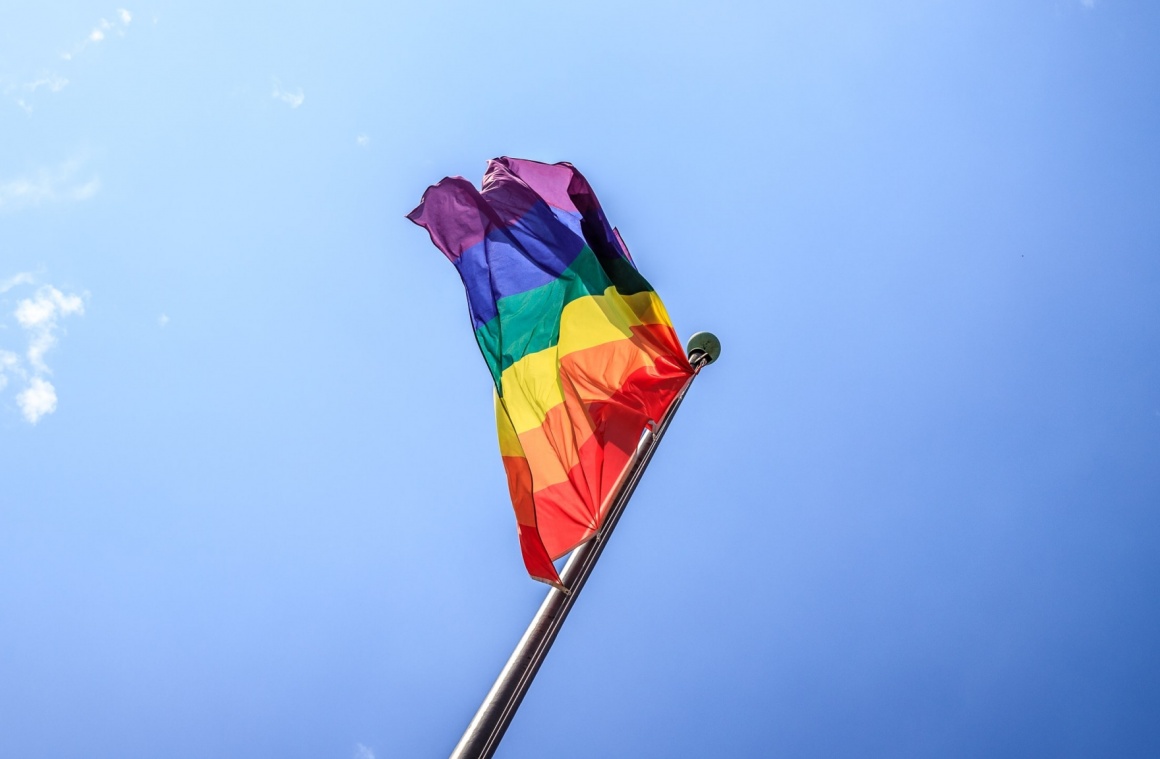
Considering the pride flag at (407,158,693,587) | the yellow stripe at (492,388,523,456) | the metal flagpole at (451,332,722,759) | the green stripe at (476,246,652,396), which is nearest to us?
the metal flagpole at (451,332,722,759)

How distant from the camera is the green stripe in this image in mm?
8655

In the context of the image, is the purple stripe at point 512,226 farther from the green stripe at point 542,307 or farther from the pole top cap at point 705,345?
the pole top cap at point 705,345

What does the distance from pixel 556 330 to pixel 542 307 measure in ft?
1.16

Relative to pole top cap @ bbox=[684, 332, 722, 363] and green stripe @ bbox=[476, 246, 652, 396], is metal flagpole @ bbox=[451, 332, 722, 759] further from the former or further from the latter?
green stripe @ bbox=[476, 246, 652, 396]

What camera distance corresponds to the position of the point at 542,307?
9.22 meters

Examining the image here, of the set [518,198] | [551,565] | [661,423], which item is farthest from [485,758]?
[518,198]

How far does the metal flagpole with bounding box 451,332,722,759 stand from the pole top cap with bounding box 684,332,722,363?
1490 millimetres

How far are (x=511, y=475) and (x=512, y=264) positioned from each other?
9.47 feet

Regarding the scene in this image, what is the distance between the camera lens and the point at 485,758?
484 centimetres

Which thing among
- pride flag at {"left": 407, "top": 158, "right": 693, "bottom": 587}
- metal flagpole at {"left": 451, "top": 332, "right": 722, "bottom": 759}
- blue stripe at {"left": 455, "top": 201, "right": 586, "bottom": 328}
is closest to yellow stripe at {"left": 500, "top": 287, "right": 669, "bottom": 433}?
pride flag at {"left": 407, "top": 158, "right": 693, "bottom": 587}

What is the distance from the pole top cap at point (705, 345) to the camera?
8.26 m

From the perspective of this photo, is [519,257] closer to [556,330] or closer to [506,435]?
[556,330]

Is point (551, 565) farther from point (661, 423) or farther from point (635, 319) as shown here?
point (635, 319)

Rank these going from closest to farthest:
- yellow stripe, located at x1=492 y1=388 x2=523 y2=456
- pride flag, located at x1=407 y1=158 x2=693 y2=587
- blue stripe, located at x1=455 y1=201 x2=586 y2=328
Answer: yellow stripe, located at x1=492 y1=388 x2=523 y2=456, pride flag, located at x1=407 y1=158 x2=693 y2=587, blue stripe, located at x1=455 y1=201 x2=586 y2=328
